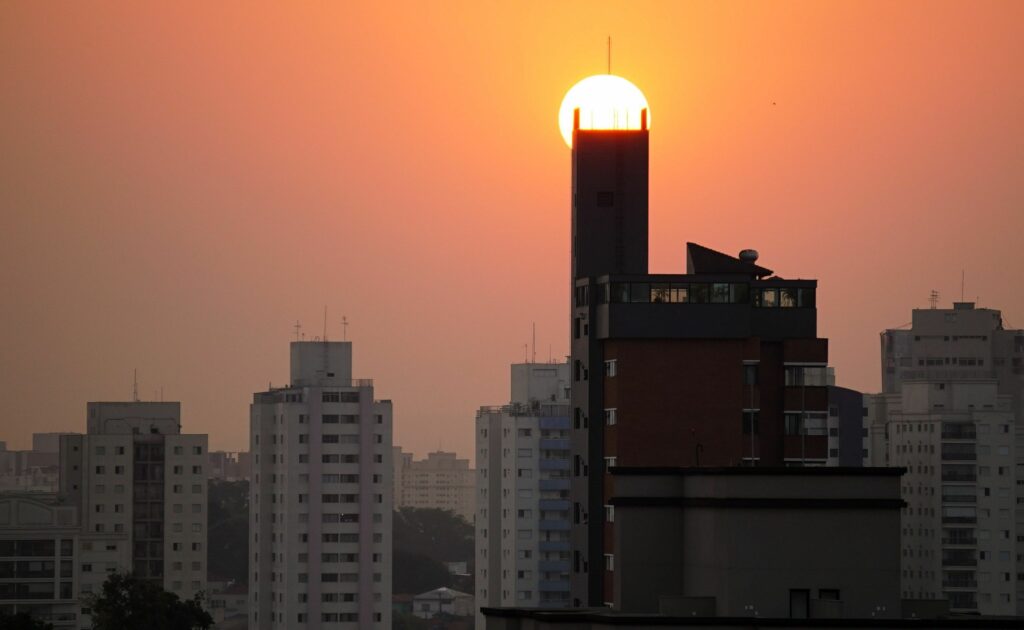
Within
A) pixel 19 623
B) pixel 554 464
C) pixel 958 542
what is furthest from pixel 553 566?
pixel 19 623

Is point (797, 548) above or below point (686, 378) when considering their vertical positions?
below

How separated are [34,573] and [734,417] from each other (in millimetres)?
99387

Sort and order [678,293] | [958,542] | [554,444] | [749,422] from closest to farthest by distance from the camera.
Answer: [678,293] < [749,422] < [958,542] < [554,444]

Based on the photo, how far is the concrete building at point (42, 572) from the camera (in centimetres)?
17075

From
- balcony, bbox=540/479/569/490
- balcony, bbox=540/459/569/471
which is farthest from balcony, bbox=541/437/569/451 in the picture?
balcony, bbox=540/479/569/490

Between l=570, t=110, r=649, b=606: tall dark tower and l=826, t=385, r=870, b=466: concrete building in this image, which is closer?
l=570, t=110, r=649, b=606: tall dark tower

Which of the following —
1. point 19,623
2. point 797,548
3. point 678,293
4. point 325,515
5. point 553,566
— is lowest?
point 19,623

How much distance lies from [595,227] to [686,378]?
366 inches

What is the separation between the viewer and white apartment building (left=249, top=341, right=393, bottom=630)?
18012 centimetres

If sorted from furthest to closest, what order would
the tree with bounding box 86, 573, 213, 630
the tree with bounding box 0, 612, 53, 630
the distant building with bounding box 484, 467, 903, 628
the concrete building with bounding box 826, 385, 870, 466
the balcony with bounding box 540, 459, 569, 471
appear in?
the balcony with bounding box 540, 459, 569, 471, the concrete building with bounding box 826, 385, 870, 466, the tree with bounding box 86, 573, 213, 630, the tree with bounding box 0, 612, 53, 630, the distant building with bounding box 484, 467, 903, 628

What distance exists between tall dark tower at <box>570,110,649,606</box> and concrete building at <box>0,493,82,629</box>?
8823 centimetres

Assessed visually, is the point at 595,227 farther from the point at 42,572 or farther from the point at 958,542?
the point at 958,542

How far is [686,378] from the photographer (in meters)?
85.6

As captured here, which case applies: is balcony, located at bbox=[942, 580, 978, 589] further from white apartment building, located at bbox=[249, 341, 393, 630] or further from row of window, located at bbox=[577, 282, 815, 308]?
row of window, located at bbox=[577, 282, 815, 308]
